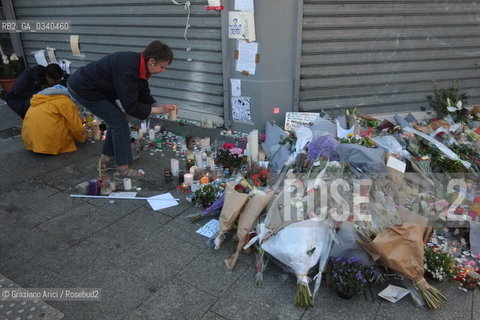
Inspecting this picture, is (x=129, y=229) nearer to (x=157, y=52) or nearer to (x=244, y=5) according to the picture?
(x=157, y=52)

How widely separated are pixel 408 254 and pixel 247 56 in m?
3.20

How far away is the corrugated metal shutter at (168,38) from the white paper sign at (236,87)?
266mm

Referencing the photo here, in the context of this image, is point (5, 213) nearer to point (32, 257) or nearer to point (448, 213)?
point (32, 257)

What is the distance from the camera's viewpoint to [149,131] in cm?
558

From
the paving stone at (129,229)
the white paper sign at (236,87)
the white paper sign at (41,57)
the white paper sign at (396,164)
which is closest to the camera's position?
the paving stone at (129,229)

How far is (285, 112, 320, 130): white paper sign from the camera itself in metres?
4.95

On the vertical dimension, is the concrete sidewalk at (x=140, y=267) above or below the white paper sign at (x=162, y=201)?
below

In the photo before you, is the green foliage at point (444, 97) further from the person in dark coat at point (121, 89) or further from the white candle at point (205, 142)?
the person in dark coat at point (121, 89)

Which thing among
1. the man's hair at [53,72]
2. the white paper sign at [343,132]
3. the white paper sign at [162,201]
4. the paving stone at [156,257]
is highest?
the man's hair at [53,72]

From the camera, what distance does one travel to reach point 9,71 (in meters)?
7.59

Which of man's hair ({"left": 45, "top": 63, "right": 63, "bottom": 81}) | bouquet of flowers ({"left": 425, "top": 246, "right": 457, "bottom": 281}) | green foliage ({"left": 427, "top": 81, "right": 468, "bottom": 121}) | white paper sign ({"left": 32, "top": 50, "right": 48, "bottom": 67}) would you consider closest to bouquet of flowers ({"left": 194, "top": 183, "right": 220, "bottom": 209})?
bouquet of flowers ({"left": 425, "top": 246, "right": 457, "bottom": 281})

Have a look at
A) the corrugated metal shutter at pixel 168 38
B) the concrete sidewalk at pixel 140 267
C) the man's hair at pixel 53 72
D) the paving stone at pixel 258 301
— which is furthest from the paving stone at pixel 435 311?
the man's hair at pixel 53 72

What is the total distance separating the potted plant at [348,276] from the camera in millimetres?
2570

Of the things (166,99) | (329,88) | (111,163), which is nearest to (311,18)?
(329,88)
